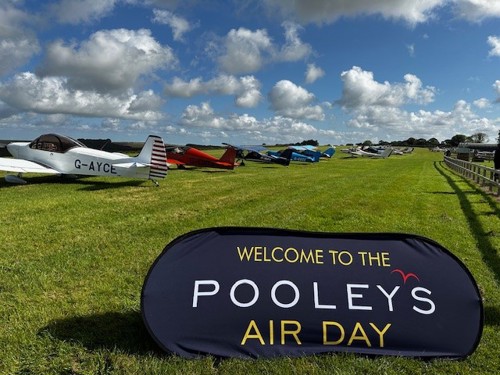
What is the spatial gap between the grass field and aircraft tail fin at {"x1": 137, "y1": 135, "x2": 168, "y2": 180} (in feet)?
2.55

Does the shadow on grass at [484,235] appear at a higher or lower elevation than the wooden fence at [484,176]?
lower

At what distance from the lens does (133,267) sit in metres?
5.11

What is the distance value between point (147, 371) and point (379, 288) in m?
1.98

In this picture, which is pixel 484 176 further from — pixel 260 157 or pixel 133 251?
pixel 260 157

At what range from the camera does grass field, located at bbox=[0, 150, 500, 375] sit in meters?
2.95

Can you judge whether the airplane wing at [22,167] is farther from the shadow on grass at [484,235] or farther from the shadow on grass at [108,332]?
the shadow on grass at [484,235]

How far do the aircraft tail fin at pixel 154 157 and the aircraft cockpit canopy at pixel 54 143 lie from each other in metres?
3.07

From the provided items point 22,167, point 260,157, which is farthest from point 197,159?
point 260,157

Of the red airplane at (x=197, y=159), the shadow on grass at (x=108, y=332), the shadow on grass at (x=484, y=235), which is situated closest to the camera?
the shadow on grass at (x=108, y=332)

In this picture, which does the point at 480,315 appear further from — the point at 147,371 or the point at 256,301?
the point at 147,371

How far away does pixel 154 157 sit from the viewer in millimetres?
14383

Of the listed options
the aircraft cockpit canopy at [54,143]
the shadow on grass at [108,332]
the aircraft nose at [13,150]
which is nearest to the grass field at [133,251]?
the shadow on grass at [108,332]

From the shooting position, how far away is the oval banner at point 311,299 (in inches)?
118

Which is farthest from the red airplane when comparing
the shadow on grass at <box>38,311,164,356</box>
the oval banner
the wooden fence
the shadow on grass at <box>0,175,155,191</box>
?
the oval banner
